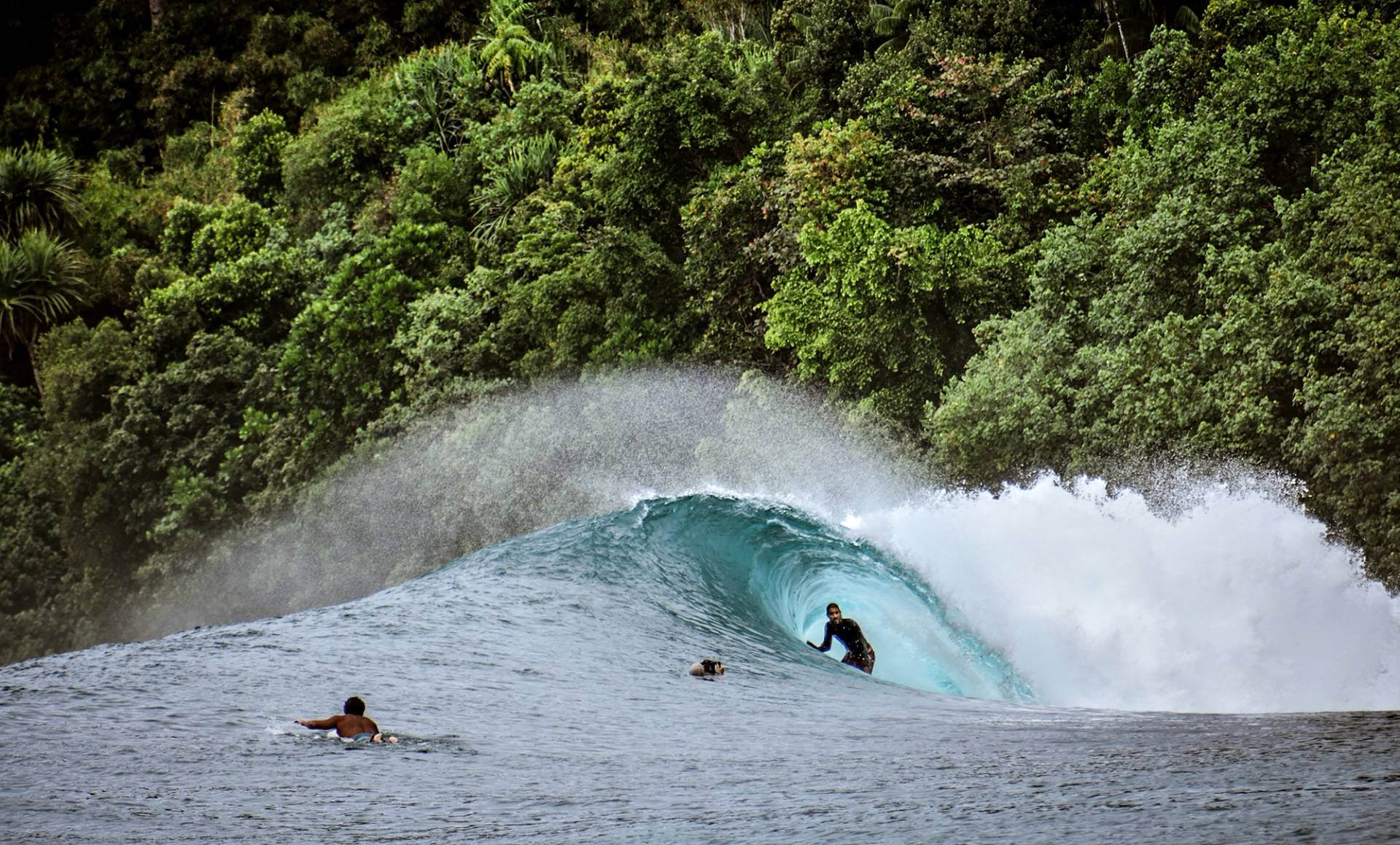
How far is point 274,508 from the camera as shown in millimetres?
35875

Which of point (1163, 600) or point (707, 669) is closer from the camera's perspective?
point (707, 669)

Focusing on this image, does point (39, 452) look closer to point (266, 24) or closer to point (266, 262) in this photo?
point (266, 262)

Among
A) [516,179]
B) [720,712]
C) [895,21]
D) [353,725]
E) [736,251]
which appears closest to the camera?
[353,725]

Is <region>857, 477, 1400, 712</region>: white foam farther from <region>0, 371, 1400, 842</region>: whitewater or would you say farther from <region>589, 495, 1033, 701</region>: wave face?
<region>589, 495, 1033, 701</region>: wave face

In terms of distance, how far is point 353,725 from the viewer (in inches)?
327

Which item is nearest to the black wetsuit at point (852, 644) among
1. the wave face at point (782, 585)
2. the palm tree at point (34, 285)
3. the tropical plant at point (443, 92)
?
the wave face at point (782, 585)

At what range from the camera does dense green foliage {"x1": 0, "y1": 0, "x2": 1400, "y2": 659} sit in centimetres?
2277

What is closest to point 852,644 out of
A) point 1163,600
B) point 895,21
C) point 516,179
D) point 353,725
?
point 1163,600

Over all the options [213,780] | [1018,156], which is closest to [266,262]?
[1018,156]

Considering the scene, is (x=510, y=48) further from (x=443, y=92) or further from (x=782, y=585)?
(x=782, y=585)

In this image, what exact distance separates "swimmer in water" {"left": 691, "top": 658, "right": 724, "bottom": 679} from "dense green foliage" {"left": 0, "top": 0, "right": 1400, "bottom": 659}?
1274 centimetres

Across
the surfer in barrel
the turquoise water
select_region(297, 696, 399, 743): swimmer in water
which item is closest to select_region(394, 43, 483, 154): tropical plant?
the turquoise water

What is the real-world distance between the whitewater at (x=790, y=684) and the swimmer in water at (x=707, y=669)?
0.13 meters

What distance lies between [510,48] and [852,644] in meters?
32.6
